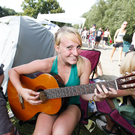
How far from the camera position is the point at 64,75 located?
1364 millimetres

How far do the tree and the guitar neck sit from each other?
2897 cm

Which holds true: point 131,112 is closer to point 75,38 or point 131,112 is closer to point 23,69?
point 75,38

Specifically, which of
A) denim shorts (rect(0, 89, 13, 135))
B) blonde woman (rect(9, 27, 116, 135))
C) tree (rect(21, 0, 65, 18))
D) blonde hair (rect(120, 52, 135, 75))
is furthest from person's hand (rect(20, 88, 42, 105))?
tree (rect(21, 0, 65, 18))

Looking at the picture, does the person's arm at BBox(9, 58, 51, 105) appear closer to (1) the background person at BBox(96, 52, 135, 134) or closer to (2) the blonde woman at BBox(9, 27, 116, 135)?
(2) the blonde woman at BBox(9, 27, 116, 135)

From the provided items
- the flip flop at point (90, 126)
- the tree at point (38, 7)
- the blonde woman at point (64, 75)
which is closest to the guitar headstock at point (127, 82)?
the blonde woman at point (64, 75)

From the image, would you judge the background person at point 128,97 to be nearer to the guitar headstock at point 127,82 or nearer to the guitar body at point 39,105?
the guitar headstock at point 127,82

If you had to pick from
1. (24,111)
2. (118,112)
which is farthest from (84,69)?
(24,111)

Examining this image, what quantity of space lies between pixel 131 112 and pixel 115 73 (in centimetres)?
322

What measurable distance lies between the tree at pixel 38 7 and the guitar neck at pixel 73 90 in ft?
95.1

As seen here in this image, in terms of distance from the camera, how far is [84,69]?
1.32 metres

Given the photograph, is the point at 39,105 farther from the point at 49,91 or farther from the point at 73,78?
the point at 73,78

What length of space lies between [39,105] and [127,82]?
1114 millimetres

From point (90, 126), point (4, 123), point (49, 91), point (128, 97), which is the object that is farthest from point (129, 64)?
point (4, 123)

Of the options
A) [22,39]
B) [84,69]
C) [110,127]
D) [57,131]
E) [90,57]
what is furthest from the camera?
[22,39]
